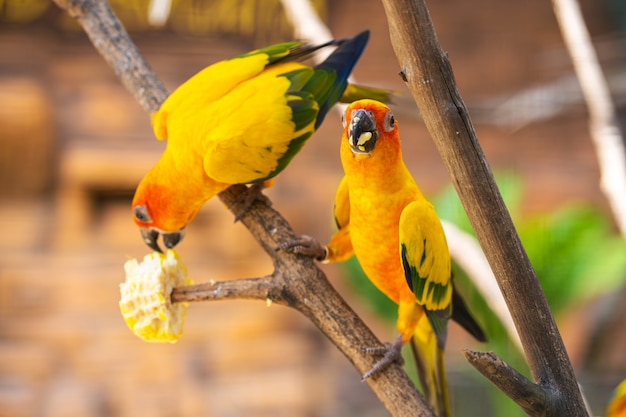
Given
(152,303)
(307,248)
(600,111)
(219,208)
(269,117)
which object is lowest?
(219,208)

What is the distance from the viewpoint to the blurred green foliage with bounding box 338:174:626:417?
2047mm

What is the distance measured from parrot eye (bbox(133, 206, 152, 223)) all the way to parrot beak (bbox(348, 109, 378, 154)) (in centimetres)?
36

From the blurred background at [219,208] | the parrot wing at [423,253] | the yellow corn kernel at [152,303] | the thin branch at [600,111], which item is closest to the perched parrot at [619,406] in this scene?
the parrot wing at [423,253]

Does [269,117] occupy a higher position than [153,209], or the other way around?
[269,117]

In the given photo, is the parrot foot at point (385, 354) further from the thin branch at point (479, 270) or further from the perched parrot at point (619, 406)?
the thin branch at point (479, 270)

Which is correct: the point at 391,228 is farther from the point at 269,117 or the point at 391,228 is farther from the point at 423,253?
the point at 269,117

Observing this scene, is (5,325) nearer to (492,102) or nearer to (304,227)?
(304,227)

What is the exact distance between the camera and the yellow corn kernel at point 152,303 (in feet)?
2.62

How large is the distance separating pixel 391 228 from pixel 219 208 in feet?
8.85

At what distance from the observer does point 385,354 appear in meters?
0.78

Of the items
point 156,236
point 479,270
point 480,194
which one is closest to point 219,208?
point 479,270

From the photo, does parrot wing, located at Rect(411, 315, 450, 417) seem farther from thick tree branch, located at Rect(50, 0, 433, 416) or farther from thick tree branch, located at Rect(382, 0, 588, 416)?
thick tree branch, located at Rect(382, 0, 588, 416)

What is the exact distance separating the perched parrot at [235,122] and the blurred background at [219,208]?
4.63 feet

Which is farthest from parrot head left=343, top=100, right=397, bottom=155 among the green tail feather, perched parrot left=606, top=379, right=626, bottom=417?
perched parrot left=606, top=379, right=626, bottom=417
